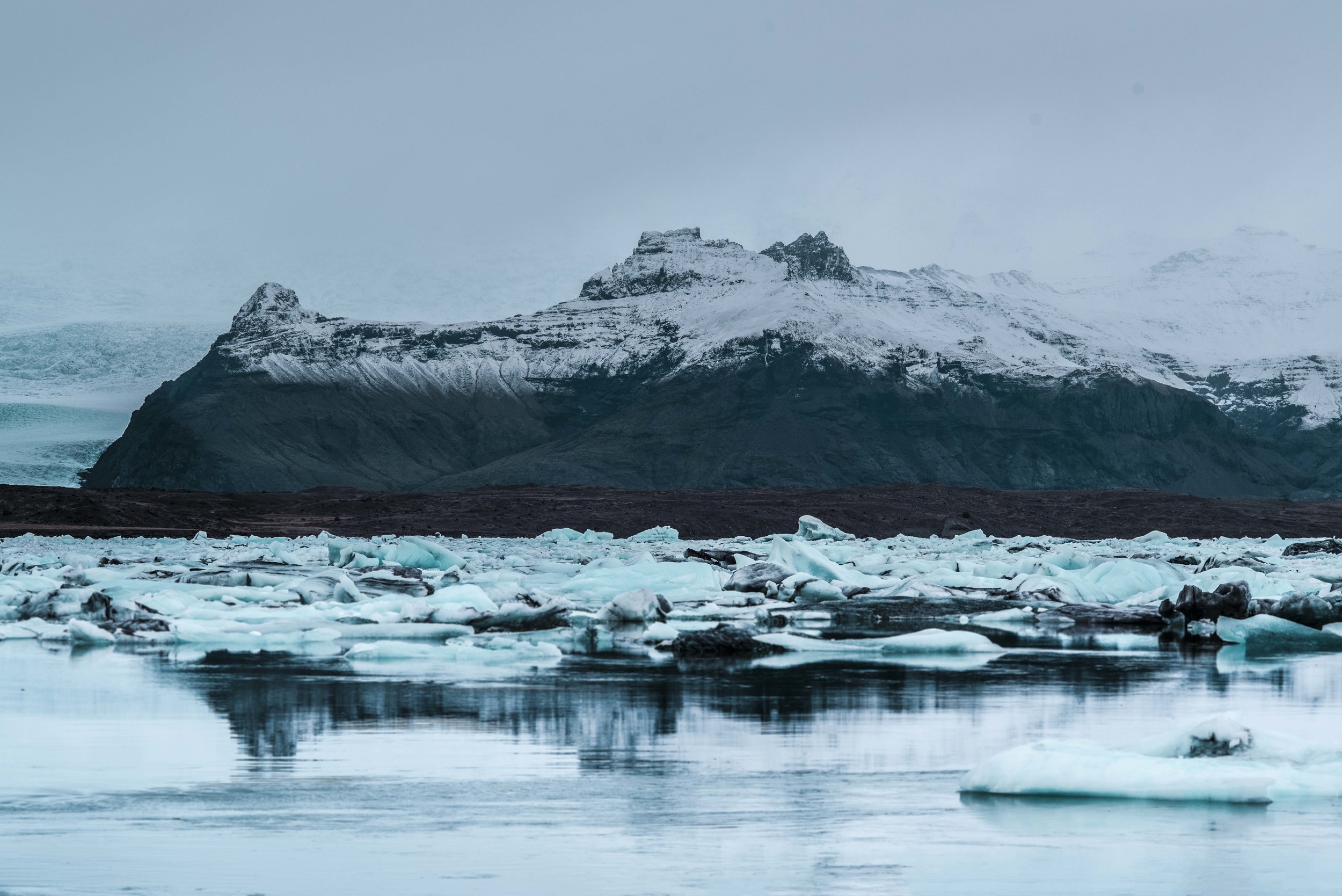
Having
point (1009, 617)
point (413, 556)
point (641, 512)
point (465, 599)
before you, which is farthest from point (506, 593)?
point (641, 512)

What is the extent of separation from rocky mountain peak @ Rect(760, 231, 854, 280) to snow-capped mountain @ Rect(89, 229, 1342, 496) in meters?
4.30

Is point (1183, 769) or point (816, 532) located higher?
point (816, 532)

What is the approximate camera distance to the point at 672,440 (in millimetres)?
139125

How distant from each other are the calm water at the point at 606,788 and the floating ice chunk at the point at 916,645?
2.55 metres

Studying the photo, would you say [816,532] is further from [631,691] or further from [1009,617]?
[631,691]

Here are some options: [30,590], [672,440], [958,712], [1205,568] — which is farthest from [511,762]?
[672,440]

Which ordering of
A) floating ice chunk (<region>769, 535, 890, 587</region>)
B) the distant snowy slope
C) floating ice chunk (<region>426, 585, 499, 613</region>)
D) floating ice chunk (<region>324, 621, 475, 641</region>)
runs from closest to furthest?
1. floating ice chunk (<region>324, 621, 475, 641</region>)
2. floating ice chunk (<region>426, 585, 499, 613</region>)
3. floating ice chunk (<region>769, 535, 890, 587</region>)
4. the distant snowy slope

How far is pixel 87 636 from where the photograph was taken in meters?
17.8

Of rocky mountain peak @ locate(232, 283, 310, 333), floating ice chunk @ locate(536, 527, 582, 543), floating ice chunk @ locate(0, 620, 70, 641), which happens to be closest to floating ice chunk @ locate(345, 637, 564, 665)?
floating ice chunk @ locate(0, 620, 70, 641)

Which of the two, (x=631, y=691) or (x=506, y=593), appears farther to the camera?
(x=506, y=593)

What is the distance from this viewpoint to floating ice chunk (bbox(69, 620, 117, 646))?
58.2 feet

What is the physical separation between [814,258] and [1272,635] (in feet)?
583

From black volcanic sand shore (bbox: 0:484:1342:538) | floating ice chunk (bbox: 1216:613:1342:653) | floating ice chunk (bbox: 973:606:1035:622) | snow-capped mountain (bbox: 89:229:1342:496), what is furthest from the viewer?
snow-capped mountain (bbox: 89:229:1342:496)

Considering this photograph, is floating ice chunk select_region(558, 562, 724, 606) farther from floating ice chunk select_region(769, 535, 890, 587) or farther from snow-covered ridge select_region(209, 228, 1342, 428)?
snow-covered ridge select_region(209, 228, 1342, 428)
